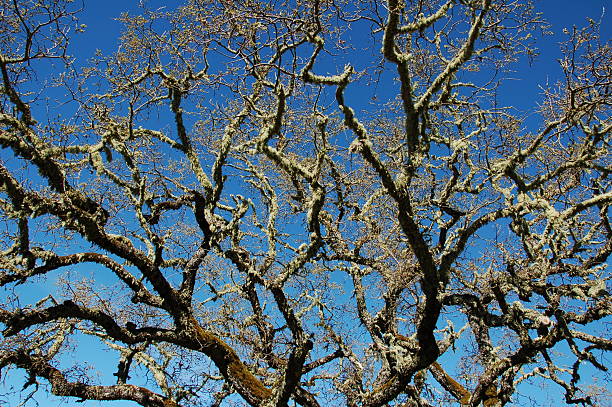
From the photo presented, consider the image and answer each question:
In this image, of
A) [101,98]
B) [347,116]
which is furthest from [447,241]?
[101,98]

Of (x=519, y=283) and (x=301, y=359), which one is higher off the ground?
(x=519, y=283)

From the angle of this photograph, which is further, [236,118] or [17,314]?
[236,118]

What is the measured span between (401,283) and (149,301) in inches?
161

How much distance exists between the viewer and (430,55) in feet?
23.7

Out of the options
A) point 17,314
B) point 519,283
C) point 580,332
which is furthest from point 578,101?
point 17,314

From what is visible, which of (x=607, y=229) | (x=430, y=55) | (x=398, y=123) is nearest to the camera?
(x=430, y=55)

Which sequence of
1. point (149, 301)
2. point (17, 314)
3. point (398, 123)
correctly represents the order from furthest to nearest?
point (398, 123), point (149, 301), point (17, 314)

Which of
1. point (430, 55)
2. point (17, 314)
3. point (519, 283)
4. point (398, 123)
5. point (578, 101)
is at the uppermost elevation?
point (398, 123)

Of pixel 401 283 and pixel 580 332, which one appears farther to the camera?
pixel 401 283

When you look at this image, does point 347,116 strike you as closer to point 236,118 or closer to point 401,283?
point 236,118

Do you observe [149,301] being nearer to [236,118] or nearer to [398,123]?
[236,118]

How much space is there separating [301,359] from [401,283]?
2373 mm

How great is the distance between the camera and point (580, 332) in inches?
299

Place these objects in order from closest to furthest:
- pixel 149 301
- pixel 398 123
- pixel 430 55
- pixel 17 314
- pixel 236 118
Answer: pixel 17 314 < pixel 149 301 < pixel 430 55 < pixel 236 118 < pixel 398 123
